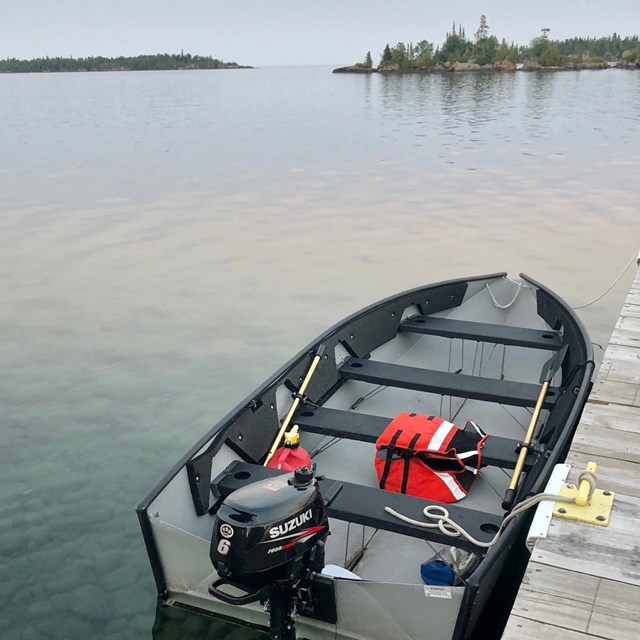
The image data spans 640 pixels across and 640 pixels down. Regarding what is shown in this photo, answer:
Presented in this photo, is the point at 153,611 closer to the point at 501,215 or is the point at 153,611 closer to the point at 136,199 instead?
the point at 501,215

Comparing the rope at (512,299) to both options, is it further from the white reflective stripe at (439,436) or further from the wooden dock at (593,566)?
the wooden dock at (593,566)

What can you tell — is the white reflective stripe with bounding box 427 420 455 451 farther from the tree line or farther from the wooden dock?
the tree line

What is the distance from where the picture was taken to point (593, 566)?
2820 mm

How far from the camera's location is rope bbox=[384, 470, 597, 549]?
3.14 m

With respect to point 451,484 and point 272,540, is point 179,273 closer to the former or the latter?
point 451,484

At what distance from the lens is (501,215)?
13961mm

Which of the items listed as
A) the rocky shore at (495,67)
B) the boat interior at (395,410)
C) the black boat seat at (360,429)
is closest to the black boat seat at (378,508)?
the boat interior at (395,410)

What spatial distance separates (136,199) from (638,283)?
11.4 metres

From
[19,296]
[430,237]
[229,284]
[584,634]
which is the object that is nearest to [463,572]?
[584,634]

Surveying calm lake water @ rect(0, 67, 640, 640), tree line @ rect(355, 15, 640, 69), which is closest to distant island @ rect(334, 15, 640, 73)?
tree line @ rect(355, 15, 640, 69)

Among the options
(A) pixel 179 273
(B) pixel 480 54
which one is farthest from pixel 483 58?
(A) pixel 179 273

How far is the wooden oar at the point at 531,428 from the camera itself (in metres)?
3.89

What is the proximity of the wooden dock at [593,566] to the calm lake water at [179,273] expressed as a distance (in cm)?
162

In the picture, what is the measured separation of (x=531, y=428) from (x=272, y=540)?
6.82 feet
